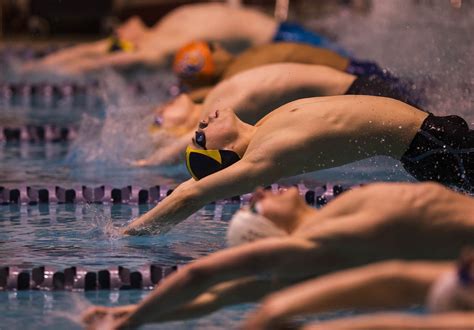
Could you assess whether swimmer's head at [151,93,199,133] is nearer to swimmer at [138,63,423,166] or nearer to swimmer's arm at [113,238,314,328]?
swimmer at [138,63,423,166]

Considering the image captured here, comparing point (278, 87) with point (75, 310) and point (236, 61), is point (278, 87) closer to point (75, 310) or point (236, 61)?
point (236, 61)

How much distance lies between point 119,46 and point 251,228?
587cm

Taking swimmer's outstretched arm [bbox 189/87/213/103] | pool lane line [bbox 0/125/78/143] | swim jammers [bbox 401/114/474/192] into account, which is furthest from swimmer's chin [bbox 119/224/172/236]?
pool lane line [bbox 0/125/78/143]

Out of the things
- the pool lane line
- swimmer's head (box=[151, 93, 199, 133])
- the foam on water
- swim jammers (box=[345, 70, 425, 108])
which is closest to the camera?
swim jammers (box=[345, 70, 425, 108])

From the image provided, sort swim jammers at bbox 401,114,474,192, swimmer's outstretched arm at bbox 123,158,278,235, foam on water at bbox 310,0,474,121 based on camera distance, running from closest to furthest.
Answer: swimmer's outstretched arm at bbox 123,158,278,235, swim jammers at bbox 401,114,474,192, foam on water at bbox 310,0,474,121

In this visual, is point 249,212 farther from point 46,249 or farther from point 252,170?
point 46,249

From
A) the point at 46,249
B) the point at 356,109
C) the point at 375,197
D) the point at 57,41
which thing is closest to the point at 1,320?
the point at 46,249

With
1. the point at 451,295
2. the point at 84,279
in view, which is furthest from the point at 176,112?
the point at 451,295

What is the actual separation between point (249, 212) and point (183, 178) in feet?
9.66

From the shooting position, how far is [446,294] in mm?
2268

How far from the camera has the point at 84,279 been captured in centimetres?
380

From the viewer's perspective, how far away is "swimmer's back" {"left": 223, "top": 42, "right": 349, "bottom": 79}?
20.1ft

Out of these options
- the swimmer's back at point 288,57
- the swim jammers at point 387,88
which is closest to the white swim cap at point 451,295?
the swim jammers at point 387,88

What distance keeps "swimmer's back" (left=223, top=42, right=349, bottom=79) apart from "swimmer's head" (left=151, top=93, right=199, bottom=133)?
32cm
